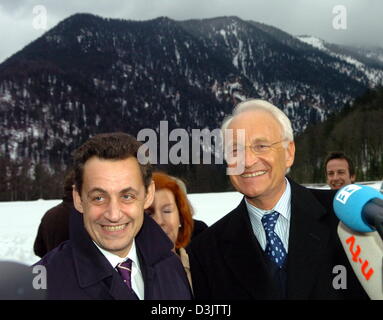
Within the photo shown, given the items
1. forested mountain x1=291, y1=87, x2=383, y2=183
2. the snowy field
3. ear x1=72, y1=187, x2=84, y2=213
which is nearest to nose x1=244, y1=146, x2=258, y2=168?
ear x1=72, y1=187, x2=84, y2=213

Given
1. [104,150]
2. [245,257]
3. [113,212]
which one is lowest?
[245,257]

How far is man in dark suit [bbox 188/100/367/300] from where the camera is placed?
201cm

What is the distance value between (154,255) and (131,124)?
19358cm

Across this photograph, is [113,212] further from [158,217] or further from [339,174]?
[339,174]

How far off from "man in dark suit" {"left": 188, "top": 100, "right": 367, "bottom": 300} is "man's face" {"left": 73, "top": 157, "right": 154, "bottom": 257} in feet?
1.87

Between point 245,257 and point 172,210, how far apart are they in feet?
4.41

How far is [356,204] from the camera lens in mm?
1183

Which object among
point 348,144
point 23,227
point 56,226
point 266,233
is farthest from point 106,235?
point 348,144

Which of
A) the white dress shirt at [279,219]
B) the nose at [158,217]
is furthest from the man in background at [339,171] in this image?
the white dress shirt at [279,219]

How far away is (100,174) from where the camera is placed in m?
1.83

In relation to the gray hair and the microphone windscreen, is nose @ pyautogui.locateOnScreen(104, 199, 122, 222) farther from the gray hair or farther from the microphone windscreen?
the microphone windscreen

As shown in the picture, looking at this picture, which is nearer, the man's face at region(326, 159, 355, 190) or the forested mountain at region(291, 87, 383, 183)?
the man's face at region(326, 159, 355, 190)

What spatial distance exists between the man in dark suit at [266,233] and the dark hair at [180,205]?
103cm
